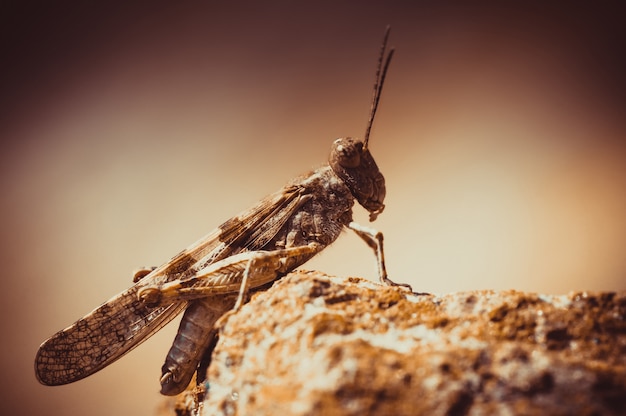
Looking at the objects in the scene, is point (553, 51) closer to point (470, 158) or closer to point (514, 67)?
point (514, 67)

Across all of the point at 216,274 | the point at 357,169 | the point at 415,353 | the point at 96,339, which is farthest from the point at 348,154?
the point at 96,339

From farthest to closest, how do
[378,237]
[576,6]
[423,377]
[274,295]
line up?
1. [576,6]
2. [378,237]
3. [274,295]
4. [423,377]

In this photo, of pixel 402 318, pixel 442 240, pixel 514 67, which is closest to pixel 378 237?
pixel 402 318

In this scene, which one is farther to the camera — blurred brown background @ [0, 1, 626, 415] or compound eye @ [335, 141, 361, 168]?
blurred brown background @ [0, 1, 626, 415]

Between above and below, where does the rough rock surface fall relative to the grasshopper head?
below

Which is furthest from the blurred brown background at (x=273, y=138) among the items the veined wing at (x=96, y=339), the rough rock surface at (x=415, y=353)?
the rough rock surface at (x=415, y=353)

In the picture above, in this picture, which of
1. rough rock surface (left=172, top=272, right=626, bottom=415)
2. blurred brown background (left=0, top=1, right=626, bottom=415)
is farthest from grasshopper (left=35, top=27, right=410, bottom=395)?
blurred brown background (left=0, top=1, right=626, bottom=415)

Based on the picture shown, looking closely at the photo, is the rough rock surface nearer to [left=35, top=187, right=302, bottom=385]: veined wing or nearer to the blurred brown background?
[left=35, top=187, right=302, bottom=385]: veined wing
